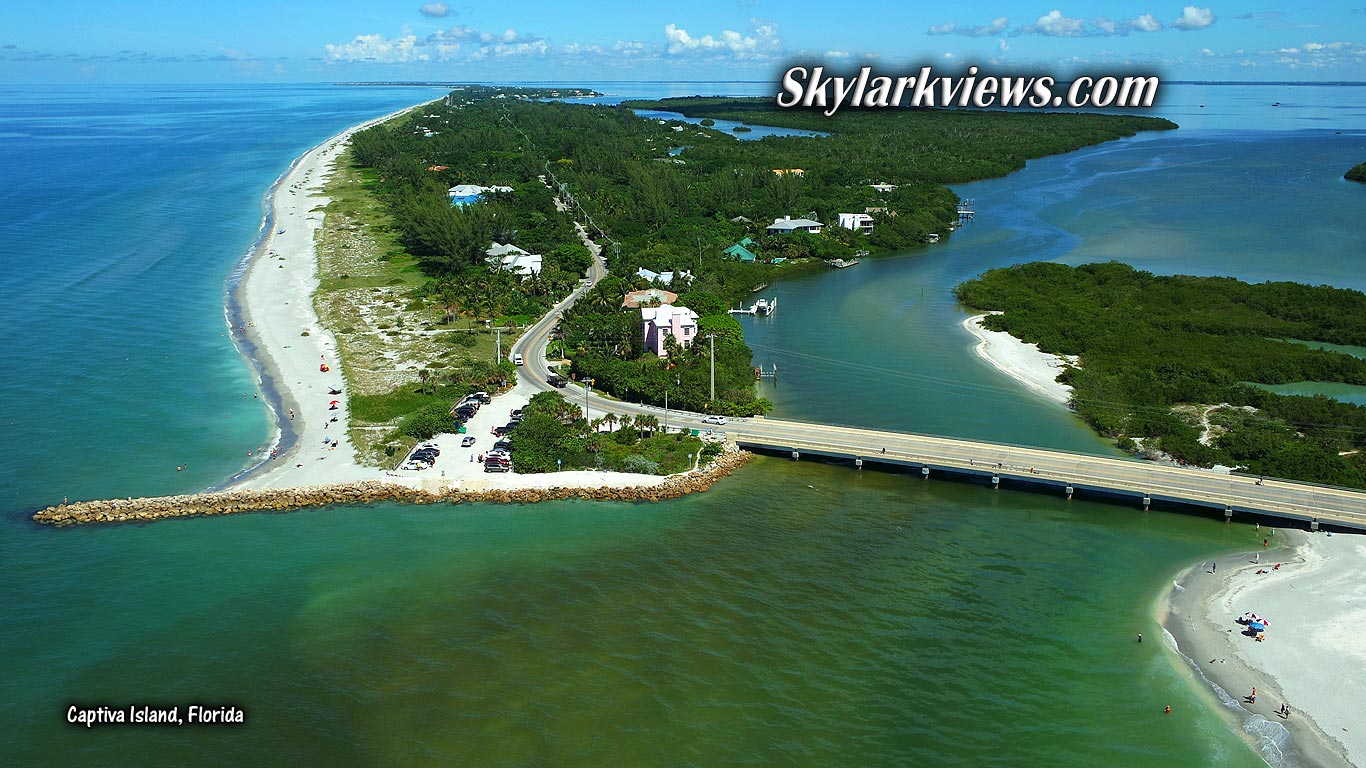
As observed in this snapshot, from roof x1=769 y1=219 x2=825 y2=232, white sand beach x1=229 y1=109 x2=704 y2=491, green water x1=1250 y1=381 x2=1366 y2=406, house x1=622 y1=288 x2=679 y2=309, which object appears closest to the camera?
white sand beach x1=229 y1=109 x2=704 y2=491

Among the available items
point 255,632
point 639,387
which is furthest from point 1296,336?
point 255,632

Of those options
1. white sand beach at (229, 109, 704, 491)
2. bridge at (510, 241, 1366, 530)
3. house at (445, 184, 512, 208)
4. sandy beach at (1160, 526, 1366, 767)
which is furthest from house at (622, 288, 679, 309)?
house at (445, 184, 512, 208)

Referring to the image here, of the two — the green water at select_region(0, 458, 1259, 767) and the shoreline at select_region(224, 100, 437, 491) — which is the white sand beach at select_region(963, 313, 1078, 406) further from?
the shoreline at select_region(224, 100, 437, 491)

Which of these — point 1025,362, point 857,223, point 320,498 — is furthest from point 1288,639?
point 857,223

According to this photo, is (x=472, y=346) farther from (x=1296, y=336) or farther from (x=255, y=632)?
(x=1296, y=336)

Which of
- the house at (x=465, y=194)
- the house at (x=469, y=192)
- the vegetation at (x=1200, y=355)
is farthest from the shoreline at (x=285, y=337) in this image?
the vegetation at (x=1200, y=355)

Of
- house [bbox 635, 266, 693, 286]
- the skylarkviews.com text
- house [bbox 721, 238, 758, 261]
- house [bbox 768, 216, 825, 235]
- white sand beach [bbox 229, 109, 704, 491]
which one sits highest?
the skylarkviews.com text
